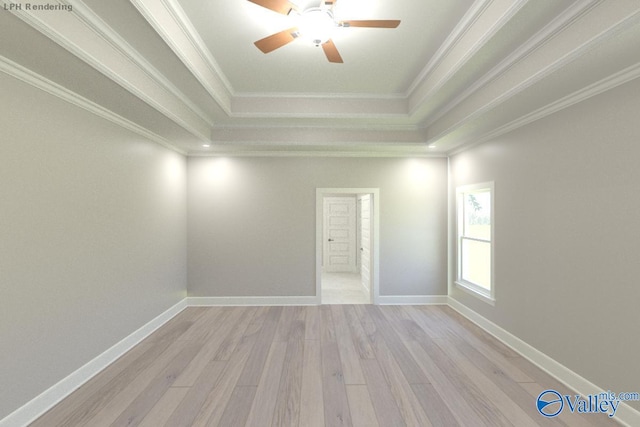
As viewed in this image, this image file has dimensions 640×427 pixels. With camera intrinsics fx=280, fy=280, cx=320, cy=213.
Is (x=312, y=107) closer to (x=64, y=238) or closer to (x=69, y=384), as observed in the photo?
(x=64, y=238)

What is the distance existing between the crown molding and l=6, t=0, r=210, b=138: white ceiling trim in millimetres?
3035

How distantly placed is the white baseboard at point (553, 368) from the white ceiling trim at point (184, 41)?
4153mm

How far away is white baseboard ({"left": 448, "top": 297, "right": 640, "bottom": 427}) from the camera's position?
1979mm

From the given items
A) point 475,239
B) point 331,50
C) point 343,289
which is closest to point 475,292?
point 475,239

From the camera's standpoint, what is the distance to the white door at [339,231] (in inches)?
301

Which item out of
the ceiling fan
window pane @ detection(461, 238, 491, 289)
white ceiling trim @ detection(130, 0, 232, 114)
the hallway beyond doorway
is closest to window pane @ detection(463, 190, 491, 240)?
window pane @ detection(461, 238, 491, 289)

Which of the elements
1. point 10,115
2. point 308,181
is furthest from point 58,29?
point 308,181

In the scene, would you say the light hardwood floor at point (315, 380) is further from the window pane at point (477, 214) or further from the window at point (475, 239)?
the window pane at point (477, 214)

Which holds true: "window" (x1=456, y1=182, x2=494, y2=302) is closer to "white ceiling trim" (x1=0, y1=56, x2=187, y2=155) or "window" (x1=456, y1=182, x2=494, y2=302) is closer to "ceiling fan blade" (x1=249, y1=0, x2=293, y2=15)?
"ceiling fan blade" (x1=249, y1=0, x2=293, y2=15)

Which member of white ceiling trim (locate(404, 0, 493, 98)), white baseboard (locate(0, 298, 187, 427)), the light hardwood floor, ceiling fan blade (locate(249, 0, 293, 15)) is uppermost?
white ceiling trim (locate(404, 0, 493, 98))

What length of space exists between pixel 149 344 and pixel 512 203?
4.39 m

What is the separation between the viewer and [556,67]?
75.5 inches

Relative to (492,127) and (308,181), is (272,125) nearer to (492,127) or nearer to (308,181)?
(308,181)

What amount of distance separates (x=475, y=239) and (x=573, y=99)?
2095 mm
